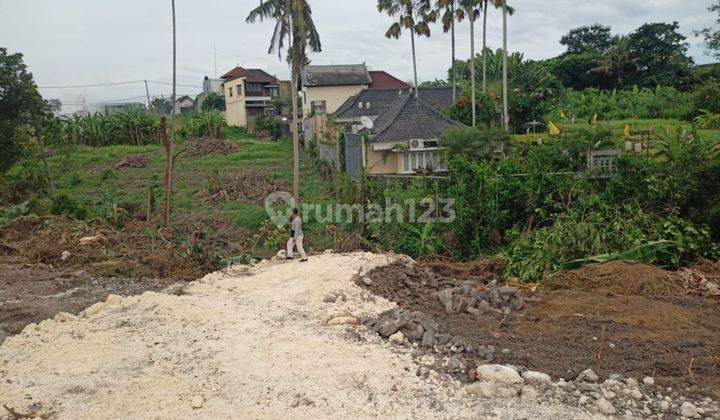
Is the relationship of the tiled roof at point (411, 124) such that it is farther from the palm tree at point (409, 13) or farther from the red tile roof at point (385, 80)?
the red tile roof at point (385, 80)

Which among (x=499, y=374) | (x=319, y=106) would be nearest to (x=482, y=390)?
(x=499, y=374)

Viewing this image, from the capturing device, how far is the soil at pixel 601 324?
6152 millimetres

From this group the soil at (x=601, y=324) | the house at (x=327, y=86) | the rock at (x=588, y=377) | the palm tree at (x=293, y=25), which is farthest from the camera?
the house at (x=327, y=86)

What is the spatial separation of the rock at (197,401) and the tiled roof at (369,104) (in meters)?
29.6

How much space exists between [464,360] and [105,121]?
124 feet

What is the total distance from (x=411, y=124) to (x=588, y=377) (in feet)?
53.1

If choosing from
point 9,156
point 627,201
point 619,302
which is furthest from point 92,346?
point 9,156

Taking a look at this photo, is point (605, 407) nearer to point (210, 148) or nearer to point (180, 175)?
point (180, 175)

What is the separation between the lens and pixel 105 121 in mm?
38781

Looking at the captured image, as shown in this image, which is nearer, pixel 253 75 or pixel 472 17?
pixel 472 17

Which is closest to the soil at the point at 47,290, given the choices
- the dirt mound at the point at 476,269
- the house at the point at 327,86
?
the dirt mound at the point at 476,269

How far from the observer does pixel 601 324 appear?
23.8 feet

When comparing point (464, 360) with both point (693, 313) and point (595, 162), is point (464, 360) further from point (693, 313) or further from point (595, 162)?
point (595, 162)

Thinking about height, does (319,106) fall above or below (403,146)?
above
